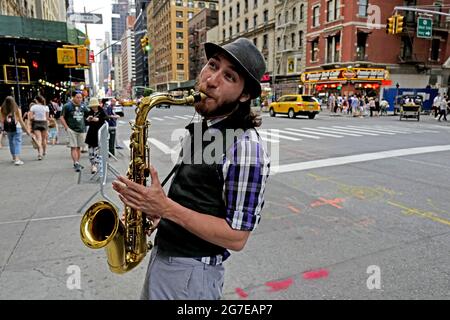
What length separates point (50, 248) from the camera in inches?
156

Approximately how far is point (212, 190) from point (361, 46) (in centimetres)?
3789

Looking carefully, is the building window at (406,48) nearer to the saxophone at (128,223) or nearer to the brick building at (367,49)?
the brick building at (367,49)

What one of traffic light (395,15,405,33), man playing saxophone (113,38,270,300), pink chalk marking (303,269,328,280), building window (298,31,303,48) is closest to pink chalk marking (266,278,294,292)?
pink chalk marking (303,269,328,280)

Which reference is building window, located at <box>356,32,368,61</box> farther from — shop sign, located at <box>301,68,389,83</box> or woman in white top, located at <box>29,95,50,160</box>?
woman in white top, located at <box>29,95,50,160</box>

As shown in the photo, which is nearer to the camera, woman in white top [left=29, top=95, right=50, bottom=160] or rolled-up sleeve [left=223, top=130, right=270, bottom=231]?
rolled-up sleeve [left=223, top=130, right=270, bottom=231]

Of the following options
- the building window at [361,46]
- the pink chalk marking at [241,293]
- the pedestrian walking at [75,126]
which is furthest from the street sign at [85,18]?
the building window at [361,46]

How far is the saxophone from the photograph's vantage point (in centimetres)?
185

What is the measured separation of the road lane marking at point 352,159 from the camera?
8.12 metres

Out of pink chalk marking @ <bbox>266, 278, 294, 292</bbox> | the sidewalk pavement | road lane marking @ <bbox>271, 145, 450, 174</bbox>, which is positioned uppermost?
road lane marking @ <bbox>271, 145, 450, 174</bbox>

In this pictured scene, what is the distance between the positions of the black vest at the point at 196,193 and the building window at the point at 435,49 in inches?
1756

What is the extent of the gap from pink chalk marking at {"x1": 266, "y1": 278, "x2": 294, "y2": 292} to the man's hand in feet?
6.85

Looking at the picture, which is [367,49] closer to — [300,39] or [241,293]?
[300,39]

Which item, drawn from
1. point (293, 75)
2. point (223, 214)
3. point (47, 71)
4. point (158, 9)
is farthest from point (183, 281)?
point (158, 9)

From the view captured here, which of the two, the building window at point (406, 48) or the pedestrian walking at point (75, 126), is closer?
the pedestrian walking at point (75, 126)
